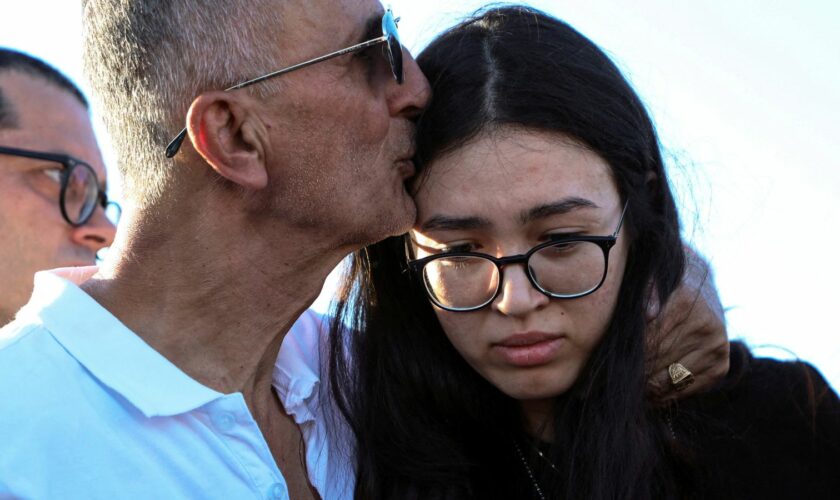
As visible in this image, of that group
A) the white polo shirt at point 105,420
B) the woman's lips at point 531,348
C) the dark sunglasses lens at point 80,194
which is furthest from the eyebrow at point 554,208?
the dark sunglasses lens at point 80,194

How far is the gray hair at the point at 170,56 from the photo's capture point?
2.71m

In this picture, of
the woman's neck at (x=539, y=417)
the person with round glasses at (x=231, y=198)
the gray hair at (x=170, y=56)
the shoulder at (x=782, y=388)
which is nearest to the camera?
the person with round glasses at (x=231, y=198)

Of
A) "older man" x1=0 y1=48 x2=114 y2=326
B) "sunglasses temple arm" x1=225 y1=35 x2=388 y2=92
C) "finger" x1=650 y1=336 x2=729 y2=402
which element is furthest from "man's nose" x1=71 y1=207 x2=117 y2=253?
"finger" x1=650 y1=336 x2=729 y2=402

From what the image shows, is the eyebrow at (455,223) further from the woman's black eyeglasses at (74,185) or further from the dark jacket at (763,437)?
the woman's black eyeglasses at (74,185)

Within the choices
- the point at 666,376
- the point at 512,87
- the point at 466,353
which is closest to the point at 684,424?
the point at 666,376

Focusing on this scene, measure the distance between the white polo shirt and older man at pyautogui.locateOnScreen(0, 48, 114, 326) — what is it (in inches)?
64.5

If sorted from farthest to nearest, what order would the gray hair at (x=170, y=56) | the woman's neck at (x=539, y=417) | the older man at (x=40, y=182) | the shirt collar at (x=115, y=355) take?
the older man at (x=40, y=182), the woman's neck at (x=539, y=417), the gray hair at (x=170, y=56), the shirt collar at (x=115, y=355)

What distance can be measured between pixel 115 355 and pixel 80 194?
2.23m

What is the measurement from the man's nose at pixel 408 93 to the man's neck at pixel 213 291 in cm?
49

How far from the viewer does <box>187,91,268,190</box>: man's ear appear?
8.92 feet

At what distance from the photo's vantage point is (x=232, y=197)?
2797 mm

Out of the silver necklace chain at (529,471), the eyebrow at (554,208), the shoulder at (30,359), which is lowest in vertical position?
the silver necklace chain at (529,471)

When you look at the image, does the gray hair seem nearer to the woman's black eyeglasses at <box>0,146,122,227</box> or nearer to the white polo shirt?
the white polo shirt

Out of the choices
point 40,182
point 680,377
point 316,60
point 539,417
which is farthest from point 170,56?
point 40,182
